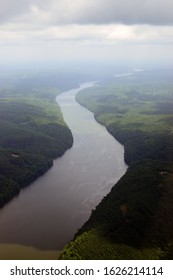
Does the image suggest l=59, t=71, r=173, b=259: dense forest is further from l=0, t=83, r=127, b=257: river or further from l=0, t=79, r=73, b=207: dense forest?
l=0, t=79, r=73, b=207: dense forest

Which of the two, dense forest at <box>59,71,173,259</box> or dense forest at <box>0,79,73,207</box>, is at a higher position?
dense forest at <box>59,71,173,259</box>

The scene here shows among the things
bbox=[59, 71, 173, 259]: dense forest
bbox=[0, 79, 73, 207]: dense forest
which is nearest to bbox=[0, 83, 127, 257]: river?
bbox=[0, 79, 73, 207]: dense forest

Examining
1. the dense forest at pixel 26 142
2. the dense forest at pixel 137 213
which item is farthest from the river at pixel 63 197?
the dense forest at pixel 137 213

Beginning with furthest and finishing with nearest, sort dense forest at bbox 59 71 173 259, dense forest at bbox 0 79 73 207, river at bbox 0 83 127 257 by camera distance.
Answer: dense forest at bbox 0 79 73 207 < river at bbox 0 83 127 257 < dense forest at bbox 59 71 173 259

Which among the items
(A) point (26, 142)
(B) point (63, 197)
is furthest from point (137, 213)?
(A) point (26, 142)

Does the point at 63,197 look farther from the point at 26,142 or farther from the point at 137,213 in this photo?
the point at 26,142

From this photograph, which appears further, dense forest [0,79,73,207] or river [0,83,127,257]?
dense forest [0,79,73,207]
